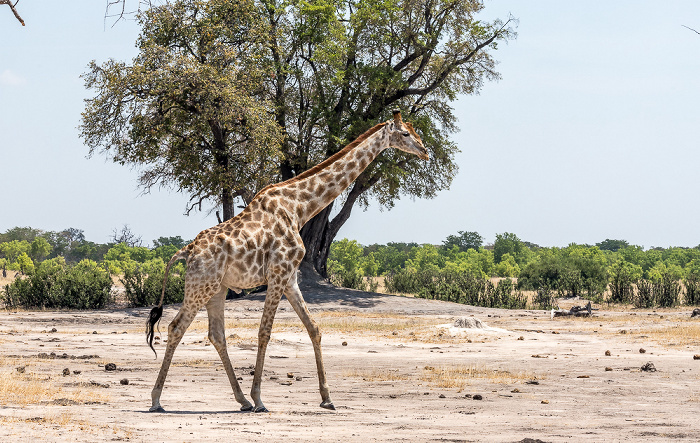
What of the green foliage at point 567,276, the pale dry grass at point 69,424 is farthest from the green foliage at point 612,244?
the pale dry grass at point 69,424

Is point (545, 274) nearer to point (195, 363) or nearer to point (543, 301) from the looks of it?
point (543, 301)

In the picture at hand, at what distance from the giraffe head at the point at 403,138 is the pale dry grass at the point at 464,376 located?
3351mm

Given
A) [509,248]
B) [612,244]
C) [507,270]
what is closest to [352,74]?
[507,270]

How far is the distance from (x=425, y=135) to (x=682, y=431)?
28.2m

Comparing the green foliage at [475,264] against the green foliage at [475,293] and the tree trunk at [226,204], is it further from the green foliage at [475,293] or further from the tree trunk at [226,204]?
the tree trunk at [226,204]

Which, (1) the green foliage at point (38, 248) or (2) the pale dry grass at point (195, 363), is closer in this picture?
(2) the pale dry grass at point (195, 363)

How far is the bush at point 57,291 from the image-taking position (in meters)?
28.6

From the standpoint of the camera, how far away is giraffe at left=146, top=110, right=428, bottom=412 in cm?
895

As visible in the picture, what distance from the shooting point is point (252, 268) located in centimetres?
926

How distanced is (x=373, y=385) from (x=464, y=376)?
5.81ft

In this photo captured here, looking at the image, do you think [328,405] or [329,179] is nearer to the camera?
[328,405]

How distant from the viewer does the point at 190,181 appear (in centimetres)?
3153

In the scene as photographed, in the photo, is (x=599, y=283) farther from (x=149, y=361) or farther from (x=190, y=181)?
(x=149, y=361)

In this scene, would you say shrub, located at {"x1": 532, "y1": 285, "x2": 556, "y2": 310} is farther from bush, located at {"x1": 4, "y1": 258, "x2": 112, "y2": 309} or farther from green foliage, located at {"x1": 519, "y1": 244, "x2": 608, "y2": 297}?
bush, located at {"x1": 4, "y1": 258, "x2": 112, "y2": 309}
